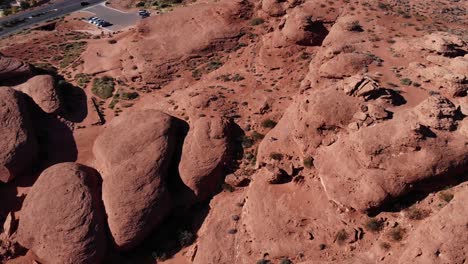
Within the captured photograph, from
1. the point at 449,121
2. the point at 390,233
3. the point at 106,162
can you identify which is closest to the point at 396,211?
the point at 390,233

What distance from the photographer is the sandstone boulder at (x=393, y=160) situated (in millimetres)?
24391

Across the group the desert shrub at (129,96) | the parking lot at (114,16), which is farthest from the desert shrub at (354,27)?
the parking lot at (114,16)

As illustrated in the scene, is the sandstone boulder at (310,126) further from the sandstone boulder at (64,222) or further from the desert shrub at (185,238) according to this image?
the sandstone boulder at (64,222)

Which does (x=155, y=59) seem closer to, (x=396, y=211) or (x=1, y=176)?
(x=1, y=176)

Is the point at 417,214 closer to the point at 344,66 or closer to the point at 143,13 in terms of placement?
the point at 344,66

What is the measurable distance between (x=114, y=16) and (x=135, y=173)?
186ft

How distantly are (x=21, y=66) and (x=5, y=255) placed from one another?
22175 mm

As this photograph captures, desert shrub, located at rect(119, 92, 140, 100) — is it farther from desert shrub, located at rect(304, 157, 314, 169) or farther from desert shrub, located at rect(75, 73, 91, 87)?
desert shrub, located at rect(304, 157, 314, 169)

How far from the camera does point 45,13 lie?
82.8 meters

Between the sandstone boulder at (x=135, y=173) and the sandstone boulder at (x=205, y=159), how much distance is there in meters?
1.68

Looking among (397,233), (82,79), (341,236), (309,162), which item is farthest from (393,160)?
(82,79)

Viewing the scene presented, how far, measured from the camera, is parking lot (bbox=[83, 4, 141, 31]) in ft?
241

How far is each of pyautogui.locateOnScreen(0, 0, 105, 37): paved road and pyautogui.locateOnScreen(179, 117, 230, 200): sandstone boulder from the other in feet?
192

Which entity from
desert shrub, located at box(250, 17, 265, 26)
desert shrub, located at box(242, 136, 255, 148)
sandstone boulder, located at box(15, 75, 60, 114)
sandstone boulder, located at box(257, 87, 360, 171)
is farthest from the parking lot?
sandstone boulder, located at box(257, 87, 360, 171)
